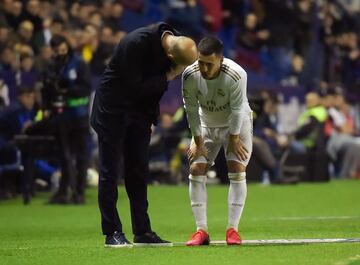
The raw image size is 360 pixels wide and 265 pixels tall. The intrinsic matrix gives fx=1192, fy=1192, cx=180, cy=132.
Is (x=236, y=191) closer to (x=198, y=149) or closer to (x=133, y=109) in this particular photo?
(x=198, y=149)

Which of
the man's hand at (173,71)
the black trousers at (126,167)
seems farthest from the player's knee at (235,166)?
the man's hand at (173,71)

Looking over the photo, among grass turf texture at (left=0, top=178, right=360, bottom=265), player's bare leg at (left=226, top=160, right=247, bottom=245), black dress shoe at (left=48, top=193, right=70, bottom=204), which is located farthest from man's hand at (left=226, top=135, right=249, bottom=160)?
black dress shoe at (left=48, top=193, right=70, bottom=204)

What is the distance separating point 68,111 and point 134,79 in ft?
24.2

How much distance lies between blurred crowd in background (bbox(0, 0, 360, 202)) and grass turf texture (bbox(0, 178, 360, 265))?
1.28 metres

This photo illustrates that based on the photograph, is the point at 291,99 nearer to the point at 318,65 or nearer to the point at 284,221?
the point at 318,65

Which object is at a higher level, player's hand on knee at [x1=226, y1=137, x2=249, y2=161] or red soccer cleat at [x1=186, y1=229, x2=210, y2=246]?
player's hand on knee at [x1=226, y1=137, x2=249, y2=161]

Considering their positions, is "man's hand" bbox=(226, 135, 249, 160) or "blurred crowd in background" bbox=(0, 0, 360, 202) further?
"blurred crowd in background" bbox=(0, 0, 360, 202)

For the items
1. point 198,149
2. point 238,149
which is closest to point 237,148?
point 238,149

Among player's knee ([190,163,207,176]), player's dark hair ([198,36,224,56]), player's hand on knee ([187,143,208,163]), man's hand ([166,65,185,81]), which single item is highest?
player's dark hair ([198,36,224,56])

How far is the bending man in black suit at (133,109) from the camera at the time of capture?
1070cm

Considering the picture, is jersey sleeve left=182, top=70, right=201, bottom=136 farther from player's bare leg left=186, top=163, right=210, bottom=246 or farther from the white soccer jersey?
player's bare leg left=186, top=163, right=210, bottom=246

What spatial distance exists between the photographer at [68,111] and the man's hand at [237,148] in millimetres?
6658

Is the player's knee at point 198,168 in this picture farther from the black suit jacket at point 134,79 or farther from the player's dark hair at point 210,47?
the player's dark hair at point 210,47

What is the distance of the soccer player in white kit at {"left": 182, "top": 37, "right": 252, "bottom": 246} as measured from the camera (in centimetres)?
1110
